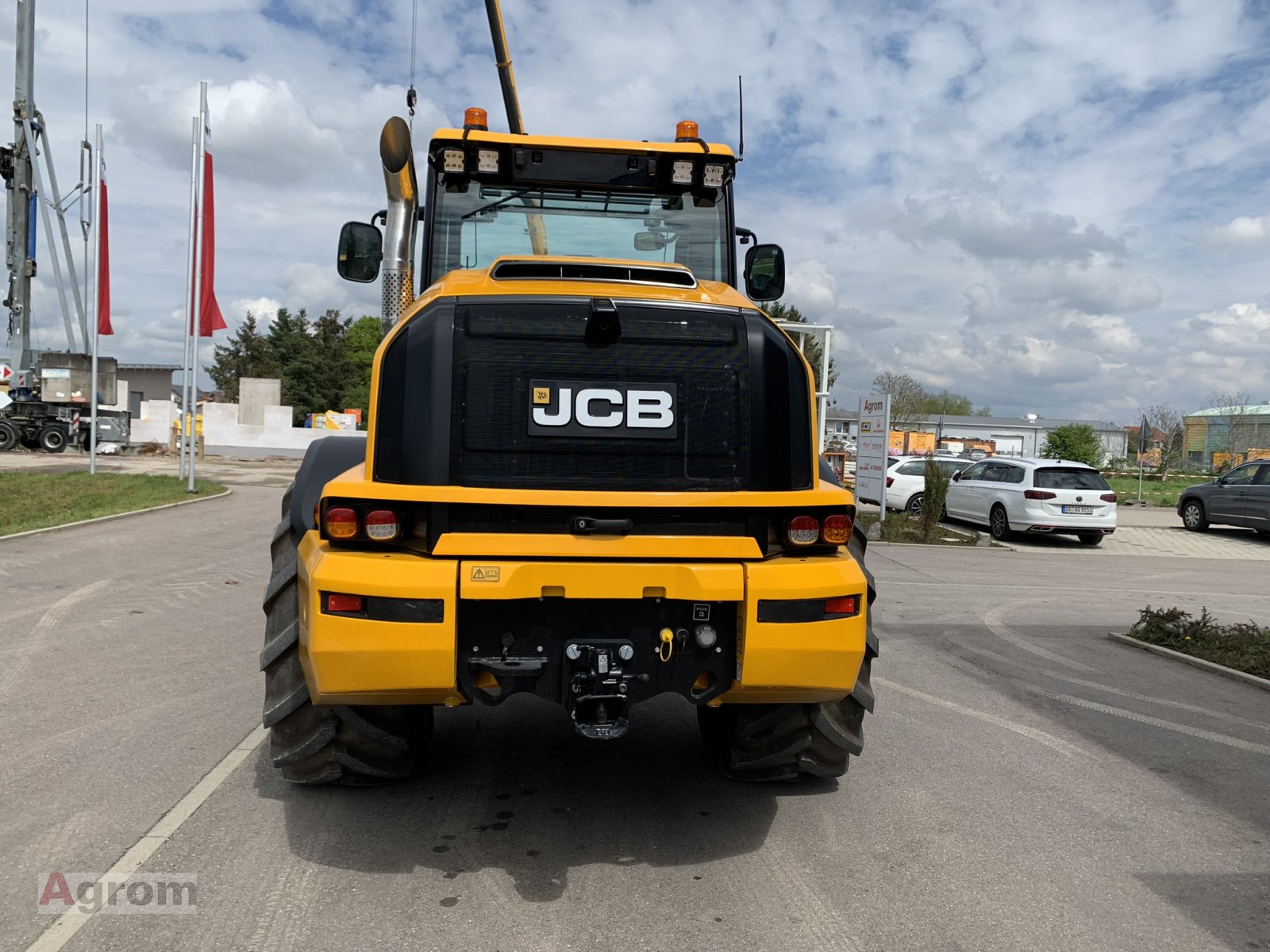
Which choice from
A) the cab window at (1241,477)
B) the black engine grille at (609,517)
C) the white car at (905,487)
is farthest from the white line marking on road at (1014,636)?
the cab window at (1241,477)

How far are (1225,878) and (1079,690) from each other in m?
3.18

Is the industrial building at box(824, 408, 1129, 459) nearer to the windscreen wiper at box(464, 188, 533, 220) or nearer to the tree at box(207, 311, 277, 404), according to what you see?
the tree at box(207, 311, 277, 404)

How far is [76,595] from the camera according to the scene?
9.03m

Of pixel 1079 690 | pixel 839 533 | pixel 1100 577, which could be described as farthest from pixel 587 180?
pixel 1100 577

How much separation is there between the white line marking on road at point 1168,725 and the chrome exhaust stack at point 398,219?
4.89 meters

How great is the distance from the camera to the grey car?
1994cm

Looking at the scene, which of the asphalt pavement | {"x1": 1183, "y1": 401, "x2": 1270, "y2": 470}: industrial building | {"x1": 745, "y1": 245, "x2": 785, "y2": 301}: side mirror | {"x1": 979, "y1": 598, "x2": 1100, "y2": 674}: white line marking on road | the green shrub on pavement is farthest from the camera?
{"x1": 1183, "y1": 401, "x2": 1270, "y2": 470}: industrial building

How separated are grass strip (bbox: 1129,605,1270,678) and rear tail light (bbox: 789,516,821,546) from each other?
18.0 feet

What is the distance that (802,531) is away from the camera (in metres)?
3.66

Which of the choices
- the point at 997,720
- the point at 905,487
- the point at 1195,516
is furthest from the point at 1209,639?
the point at 1195,516

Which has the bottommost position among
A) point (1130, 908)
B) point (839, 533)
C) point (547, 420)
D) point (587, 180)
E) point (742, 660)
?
point (1130, 908)

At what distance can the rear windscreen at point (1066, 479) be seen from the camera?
1775 cm

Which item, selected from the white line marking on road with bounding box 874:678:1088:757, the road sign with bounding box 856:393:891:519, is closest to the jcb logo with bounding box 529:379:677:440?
the white line marking on road with bounding box 874:678:1088:757

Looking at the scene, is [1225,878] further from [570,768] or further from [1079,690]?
[1079,690]
